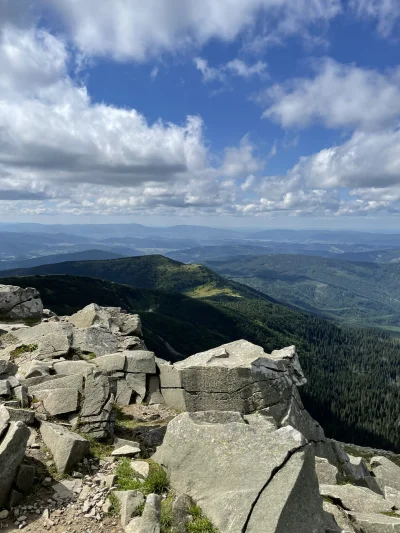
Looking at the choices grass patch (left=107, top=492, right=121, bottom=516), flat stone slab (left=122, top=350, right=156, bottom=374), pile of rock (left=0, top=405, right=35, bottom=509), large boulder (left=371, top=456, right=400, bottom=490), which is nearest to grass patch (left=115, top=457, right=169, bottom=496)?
grass patch (left=107, top=492, right=121, bottom=516)

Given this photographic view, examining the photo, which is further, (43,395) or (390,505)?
(43,395)

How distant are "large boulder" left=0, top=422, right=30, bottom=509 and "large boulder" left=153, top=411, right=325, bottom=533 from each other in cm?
635

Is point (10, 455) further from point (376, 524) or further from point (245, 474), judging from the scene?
point (376, 524)

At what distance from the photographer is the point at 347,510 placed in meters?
18.2

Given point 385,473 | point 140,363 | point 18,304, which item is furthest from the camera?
point 18,304

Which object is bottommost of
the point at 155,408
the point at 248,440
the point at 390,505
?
the point at 390,505

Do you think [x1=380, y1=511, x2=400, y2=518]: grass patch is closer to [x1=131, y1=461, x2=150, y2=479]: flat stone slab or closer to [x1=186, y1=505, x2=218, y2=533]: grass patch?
[x1=186, y1=505, x2=218, y2=533]: grass patch

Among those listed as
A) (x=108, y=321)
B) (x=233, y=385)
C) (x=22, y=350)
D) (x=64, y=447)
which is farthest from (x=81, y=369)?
(x=108, y=321)

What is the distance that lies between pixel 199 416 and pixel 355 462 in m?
22.4

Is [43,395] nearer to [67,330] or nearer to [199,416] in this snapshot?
[199,416]

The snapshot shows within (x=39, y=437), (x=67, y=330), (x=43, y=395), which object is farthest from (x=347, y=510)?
(x=67, y=330)

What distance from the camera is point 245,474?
13.9 metres

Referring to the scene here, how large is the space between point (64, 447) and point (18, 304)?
38.6 meters

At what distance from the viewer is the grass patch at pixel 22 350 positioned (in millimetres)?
32500
